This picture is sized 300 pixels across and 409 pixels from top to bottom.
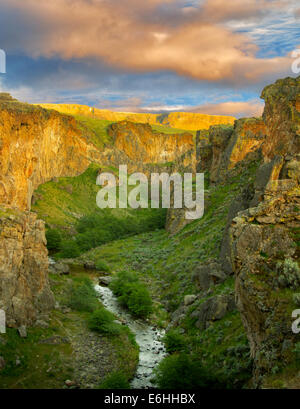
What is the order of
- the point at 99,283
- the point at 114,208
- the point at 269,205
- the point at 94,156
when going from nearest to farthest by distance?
the point at 269,205 < the point at 99,283 < the point at 114,208 < the point at 94,156

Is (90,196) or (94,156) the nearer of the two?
(90,196)

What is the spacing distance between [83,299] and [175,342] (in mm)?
16909

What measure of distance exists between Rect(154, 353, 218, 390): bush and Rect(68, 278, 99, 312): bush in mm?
20114

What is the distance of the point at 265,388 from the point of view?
15578mm

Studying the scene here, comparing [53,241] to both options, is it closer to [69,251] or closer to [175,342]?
[69,251]

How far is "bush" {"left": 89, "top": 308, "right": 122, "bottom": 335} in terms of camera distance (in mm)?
37312

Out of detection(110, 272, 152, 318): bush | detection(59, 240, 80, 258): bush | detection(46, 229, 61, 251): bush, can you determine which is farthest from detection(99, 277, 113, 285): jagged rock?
detection(46, 229, 61, 251): bush

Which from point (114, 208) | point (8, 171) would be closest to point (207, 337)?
point (8, 171)

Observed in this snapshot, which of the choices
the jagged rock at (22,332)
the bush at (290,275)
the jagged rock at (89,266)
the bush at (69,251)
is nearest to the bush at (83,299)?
the jagged rock at (22,332)

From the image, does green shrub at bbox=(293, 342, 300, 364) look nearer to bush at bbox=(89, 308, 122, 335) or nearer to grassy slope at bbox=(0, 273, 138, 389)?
grassy slope at bbox=(0, 273, 138, 389)

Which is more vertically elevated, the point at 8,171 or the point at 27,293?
the point at 8,171

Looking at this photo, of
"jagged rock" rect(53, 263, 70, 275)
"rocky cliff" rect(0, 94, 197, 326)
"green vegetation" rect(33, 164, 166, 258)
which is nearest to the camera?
"rocky cliff" rect(0, 94, 197, 326)
